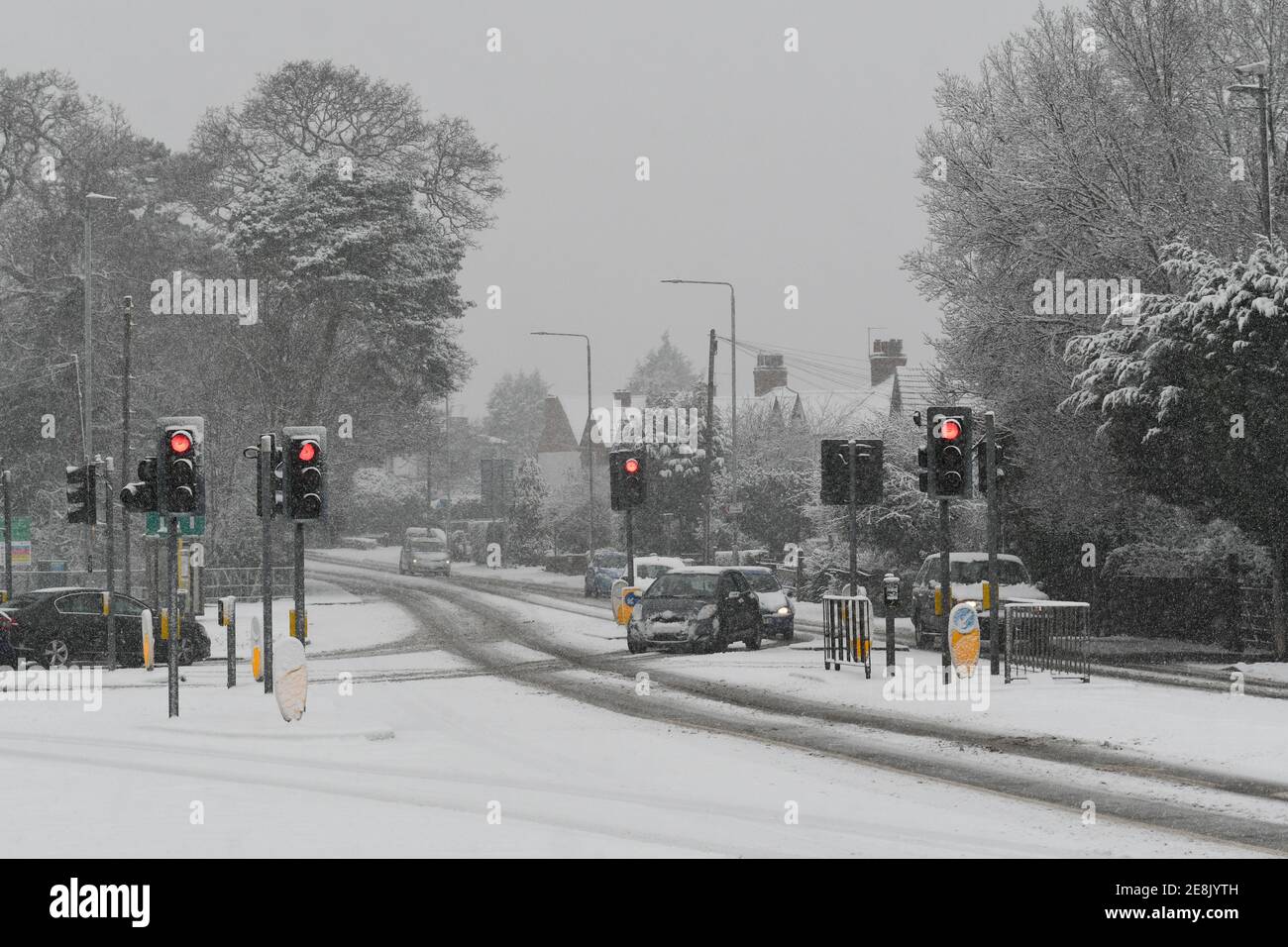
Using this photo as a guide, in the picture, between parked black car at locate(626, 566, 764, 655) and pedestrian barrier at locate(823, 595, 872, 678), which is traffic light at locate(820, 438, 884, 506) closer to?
pedestrian barrier at locate(823, 595, 872, 678)

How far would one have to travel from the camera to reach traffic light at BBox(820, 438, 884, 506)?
25.5 meters

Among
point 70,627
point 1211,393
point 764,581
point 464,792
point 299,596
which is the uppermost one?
point 1211,393

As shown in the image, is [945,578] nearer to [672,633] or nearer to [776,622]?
[672,633]

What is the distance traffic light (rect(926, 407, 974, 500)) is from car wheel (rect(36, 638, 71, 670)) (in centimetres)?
1501

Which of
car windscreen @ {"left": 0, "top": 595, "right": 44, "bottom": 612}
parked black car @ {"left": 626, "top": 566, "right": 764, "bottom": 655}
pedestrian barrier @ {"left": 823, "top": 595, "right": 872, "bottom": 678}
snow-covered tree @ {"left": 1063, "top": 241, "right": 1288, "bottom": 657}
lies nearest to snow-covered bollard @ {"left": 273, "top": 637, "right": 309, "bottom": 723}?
pedestrian barrier @ {"left": 823, "top": 595, "right": 872, "bottom": 678}

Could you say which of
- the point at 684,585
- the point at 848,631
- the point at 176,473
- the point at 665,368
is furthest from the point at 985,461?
the point at 665,368

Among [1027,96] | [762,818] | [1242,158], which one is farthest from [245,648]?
[762,818]

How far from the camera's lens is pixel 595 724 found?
1888 cm

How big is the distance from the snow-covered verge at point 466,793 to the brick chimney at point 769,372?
85.0 m

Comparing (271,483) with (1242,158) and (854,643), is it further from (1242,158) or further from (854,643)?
(1242,158)

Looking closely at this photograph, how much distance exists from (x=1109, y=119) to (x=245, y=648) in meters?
20.3

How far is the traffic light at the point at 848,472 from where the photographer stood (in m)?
25.5

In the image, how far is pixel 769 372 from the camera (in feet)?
345

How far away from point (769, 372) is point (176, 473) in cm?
8694
